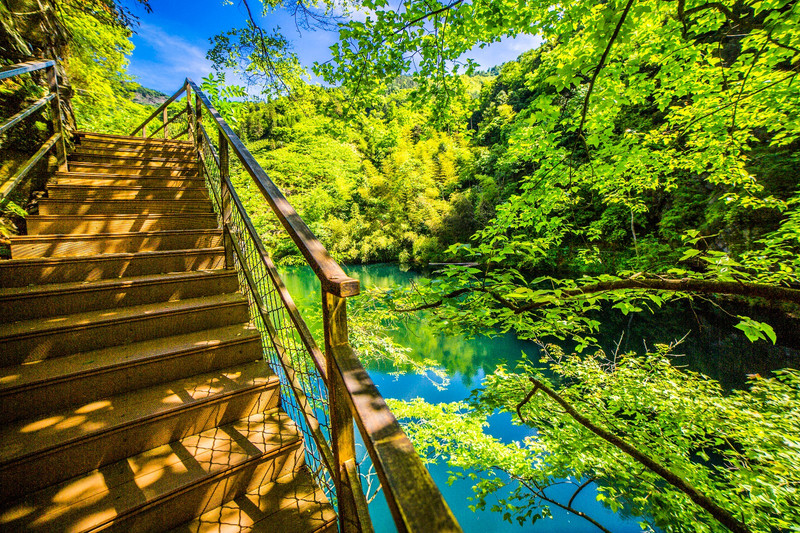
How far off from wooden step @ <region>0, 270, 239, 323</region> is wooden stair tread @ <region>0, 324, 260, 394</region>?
0.36m

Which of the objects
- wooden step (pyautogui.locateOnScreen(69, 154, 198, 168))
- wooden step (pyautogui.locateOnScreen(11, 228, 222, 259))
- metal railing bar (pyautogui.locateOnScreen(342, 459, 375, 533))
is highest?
wooden step (pyautogui.locateOnScreen(69, 154, 198, 168))

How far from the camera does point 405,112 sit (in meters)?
3.36

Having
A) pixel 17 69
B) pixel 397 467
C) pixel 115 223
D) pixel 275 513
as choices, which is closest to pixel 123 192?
pixel 115 223

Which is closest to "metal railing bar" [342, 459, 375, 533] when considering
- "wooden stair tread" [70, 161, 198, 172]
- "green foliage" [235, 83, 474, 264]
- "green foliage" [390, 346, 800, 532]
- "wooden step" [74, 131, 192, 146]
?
"green foliage" [390, 346, 800, 532]

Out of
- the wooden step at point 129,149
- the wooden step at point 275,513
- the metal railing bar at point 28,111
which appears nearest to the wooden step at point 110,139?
the wooden step at point 129,149

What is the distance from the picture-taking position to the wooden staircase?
115 cm

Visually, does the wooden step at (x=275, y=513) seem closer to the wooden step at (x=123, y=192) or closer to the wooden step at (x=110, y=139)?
the wooden step at (x=123, y=192)

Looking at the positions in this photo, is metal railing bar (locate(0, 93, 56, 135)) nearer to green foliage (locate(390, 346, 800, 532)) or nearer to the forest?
the forest

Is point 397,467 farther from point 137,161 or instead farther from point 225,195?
point 137,161

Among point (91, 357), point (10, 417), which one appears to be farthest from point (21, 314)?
point (10, 417)

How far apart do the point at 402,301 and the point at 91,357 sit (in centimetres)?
243

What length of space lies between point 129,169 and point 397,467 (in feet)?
14.4

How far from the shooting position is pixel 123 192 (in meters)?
2.77

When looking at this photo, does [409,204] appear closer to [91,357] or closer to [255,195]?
[255,195]
